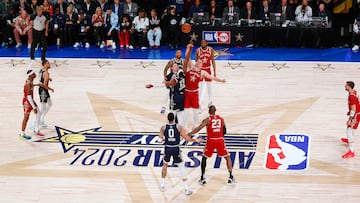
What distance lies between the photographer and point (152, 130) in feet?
54.2

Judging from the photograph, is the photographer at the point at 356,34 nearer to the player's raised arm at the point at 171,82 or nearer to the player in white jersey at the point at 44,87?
the player's raised arm at the point at 171,82

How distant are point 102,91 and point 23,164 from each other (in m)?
5.51

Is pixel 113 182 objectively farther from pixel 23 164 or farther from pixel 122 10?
pixel 122 10

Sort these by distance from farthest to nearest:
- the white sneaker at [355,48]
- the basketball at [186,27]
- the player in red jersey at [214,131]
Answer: the white sneaker at [355,48] < the basketball at [186,27] < the player in red jersey at [214,131]

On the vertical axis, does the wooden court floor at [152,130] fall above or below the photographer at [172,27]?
below

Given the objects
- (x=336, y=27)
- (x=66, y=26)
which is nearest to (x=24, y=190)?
(x=66, y=26)

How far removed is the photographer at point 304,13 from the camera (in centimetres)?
2484

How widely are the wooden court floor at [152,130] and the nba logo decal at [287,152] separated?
177 millimetres

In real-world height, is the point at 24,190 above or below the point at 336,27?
below

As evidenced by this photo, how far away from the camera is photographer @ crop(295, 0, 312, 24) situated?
24844 millimetres

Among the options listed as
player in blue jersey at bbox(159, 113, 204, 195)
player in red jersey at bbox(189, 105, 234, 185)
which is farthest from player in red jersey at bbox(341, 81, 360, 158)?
player in blue jersey at bbox(159, 113, 204, 195)

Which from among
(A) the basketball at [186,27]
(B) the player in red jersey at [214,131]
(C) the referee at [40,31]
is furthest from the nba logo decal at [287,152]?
(C) the referee at [40,31]

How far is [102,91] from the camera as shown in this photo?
19.7 m

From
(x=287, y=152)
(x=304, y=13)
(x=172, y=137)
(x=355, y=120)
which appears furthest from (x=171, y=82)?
(x=304, y=13)
